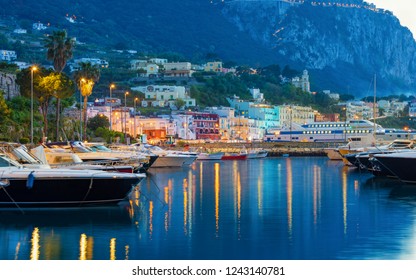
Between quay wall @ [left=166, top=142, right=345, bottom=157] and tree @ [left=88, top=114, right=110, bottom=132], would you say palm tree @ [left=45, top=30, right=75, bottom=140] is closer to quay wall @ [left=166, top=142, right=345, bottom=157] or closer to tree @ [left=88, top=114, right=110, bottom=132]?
tree @ [left=88, top=114, right=110, bottom=132]

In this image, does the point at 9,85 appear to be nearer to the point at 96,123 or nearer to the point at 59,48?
the point at 59,48

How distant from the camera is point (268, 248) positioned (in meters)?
30.7

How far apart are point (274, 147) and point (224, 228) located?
144 meters

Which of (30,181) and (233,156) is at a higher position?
(30,181)

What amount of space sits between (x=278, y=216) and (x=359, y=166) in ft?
133

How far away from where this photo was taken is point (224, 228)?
3569cm

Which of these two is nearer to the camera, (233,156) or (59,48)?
(59,48)

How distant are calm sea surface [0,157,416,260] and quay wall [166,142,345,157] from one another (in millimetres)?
105167

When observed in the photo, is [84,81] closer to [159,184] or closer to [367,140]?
[367,140]

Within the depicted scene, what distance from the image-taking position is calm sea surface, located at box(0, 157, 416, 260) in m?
30.1

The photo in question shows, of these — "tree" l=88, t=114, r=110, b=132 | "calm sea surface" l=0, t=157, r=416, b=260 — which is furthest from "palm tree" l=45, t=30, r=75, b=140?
"calm sea surface" l=0, t=157, r=416, b=260

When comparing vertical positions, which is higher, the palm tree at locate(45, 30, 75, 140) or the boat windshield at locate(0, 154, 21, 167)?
the palm tree at locate(45, 30, 75, 140)

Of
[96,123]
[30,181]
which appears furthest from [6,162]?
[96,123]

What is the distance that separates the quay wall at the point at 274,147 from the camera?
533 ft
